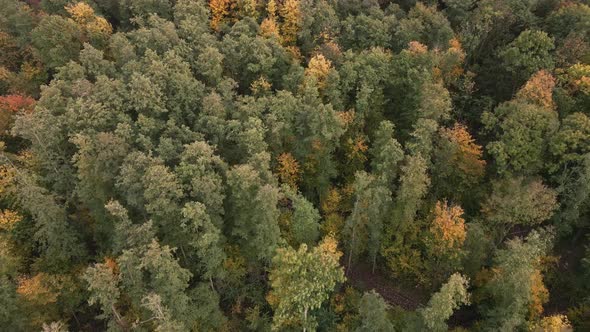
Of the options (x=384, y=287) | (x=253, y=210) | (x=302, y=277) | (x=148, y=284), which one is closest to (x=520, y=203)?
(x=384, y=287)

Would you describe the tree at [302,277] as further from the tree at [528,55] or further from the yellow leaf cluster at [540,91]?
the tree at [528,55]

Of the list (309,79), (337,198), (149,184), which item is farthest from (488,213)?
(149,184)

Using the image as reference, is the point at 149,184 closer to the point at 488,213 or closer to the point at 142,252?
the point at 142,252

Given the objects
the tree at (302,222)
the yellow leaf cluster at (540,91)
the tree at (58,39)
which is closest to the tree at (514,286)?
the yellow leaf cluster at (540,91)

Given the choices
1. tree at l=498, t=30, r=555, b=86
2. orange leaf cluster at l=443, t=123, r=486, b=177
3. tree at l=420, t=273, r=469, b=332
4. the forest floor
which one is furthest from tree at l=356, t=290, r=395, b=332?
tree at l=498, t=30, r=555, b=86

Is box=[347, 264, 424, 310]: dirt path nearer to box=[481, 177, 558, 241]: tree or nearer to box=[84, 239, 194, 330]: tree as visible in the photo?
box=[481, 177, 558, 241]: tree

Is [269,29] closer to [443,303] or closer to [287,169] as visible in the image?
[287,169]

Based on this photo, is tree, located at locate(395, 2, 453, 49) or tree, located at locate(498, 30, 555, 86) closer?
tree, located at locate(498, 30, 555, 86)
